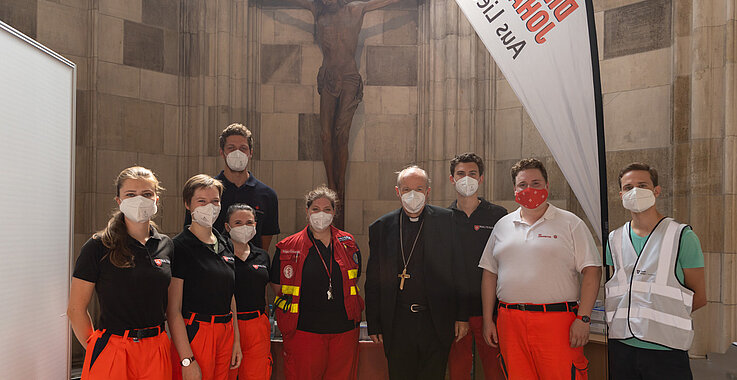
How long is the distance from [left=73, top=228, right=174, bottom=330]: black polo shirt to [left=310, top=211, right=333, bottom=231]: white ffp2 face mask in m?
0.93

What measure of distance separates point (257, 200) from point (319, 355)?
46.8 inches

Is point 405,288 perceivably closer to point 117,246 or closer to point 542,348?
point 542,348

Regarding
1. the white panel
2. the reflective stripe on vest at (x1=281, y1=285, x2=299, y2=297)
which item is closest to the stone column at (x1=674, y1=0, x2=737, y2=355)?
the reflective stripe on vest at (x1=281, y1=285, x2=299, y2=297)

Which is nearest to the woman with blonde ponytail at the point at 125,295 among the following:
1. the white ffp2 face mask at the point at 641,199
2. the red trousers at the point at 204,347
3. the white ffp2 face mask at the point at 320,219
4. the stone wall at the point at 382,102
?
the red trousers at the point at 204,347

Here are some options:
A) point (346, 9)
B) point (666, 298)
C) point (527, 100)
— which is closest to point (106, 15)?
point (346, 9)

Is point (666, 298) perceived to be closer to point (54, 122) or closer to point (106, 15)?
point (54, 122)

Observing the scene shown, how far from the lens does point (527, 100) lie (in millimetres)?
3404

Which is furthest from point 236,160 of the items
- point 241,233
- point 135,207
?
point 135,207

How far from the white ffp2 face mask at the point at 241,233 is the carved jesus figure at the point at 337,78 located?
8.50 feet

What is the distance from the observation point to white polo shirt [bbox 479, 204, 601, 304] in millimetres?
3057

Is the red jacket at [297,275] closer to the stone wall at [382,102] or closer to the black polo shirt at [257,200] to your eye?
the black polo shirt at [257,200]

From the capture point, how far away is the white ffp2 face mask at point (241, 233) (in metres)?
3.26

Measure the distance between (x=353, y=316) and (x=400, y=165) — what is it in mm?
3066

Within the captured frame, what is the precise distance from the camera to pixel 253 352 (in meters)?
3.20
